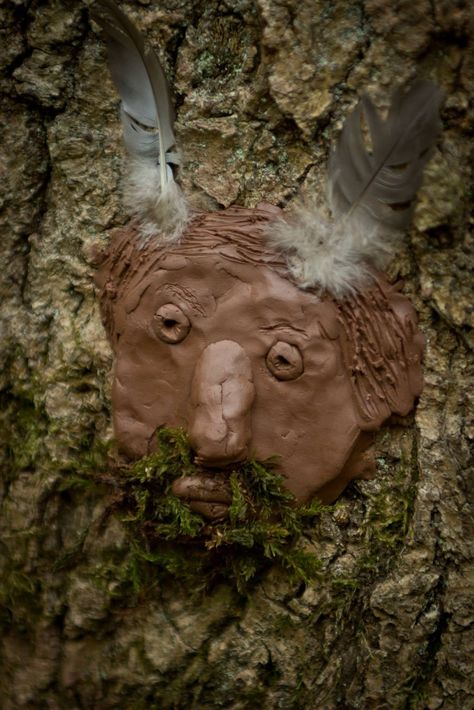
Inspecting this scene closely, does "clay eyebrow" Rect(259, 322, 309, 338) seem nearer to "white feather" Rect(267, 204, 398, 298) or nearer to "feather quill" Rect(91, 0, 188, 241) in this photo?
"white feather" Rect(267, 204, 398, 298)

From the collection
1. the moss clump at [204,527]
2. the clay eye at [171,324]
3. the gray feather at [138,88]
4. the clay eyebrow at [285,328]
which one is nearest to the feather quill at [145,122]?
the gray feather at [138,88]

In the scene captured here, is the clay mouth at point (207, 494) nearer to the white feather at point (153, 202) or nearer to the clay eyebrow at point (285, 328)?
the clay eyebrow at point (285, 328)

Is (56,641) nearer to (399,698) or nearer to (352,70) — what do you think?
(399,698)

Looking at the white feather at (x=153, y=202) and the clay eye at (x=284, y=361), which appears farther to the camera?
the white feather at (x=153, y=202)

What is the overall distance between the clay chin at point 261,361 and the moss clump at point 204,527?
0.08 feet

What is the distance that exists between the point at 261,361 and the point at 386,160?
36 cm

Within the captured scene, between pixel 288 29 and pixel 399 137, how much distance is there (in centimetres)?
29

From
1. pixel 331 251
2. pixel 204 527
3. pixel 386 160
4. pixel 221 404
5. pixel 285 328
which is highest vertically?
pixel 386 160

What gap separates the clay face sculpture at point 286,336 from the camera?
119cm

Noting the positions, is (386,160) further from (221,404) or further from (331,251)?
(221,404)

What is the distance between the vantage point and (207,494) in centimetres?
120

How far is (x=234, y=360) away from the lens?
120 cm

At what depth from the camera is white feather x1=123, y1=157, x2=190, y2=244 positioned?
130 cm

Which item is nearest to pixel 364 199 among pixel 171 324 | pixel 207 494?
pixel 171 324
